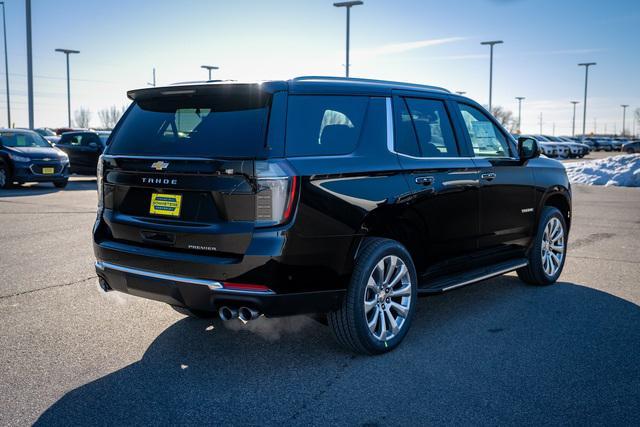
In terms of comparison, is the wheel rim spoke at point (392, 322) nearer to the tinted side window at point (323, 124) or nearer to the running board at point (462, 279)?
the running board at point (462, 279)

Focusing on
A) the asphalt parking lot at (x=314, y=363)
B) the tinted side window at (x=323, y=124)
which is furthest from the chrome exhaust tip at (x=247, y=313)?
the tinted side window at (x=323, y=124)

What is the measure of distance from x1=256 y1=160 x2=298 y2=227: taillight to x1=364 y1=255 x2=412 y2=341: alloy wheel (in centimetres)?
90

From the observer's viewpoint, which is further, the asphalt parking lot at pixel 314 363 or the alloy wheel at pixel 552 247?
the alloy wheel at pixel 552 247

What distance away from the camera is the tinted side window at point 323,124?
409 cm

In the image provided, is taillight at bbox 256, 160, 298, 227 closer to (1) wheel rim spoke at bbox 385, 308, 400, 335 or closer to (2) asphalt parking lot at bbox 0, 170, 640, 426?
(2) asphalt parking lot at bbox 0, 170, 640, 426

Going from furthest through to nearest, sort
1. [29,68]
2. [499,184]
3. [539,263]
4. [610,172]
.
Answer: [29,68], [610,172], [539,263], [499,184]

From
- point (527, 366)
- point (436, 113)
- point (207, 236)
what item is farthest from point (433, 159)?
point (207, 236)

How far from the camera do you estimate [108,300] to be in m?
5.90

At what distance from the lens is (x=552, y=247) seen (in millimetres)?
6855

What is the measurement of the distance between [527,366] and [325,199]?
1.73 metres

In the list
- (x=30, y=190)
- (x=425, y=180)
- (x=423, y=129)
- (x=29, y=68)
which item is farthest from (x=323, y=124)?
(x=29, y=68)

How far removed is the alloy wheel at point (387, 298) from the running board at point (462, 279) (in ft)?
0.71

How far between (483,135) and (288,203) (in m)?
2.80

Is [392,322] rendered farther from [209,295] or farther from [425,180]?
[209,295]
